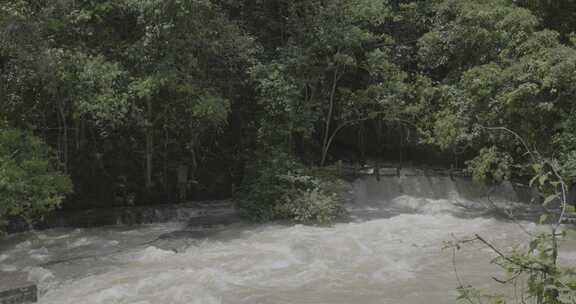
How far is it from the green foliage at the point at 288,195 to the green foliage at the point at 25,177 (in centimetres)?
452

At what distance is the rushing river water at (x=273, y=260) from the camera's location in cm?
758

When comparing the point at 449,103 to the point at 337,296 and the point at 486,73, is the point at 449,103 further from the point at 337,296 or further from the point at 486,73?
the point at 337,296

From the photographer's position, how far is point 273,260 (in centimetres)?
942

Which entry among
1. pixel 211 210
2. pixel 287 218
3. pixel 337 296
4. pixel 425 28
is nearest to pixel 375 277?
pixel 337 296

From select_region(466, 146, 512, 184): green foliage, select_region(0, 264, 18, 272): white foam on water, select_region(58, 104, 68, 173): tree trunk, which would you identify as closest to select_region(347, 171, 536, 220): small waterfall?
select_region(466, 146, 512, 184): green foliage

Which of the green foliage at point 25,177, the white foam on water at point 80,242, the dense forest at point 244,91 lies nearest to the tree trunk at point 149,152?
the dense forest at point 244,91

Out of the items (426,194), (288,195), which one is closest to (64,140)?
(288,195)

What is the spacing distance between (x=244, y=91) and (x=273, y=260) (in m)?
6.94

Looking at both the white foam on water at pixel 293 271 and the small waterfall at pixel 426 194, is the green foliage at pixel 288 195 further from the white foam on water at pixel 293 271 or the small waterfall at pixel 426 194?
the small waterfall at pixel 426 194

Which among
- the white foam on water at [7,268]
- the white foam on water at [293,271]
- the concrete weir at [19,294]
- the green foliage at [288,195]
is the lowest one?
the white foam on water at [293,271]

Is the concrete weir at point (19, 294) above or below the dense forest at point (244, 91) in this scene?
below

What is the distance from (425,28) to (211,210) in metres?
9.33

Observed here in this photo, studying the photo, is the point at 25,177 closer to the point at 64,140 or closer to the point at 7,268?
the point at 7,268

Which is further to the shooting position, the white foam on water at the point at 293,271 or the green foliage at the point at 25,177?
the green foliage at the point at 25,177
